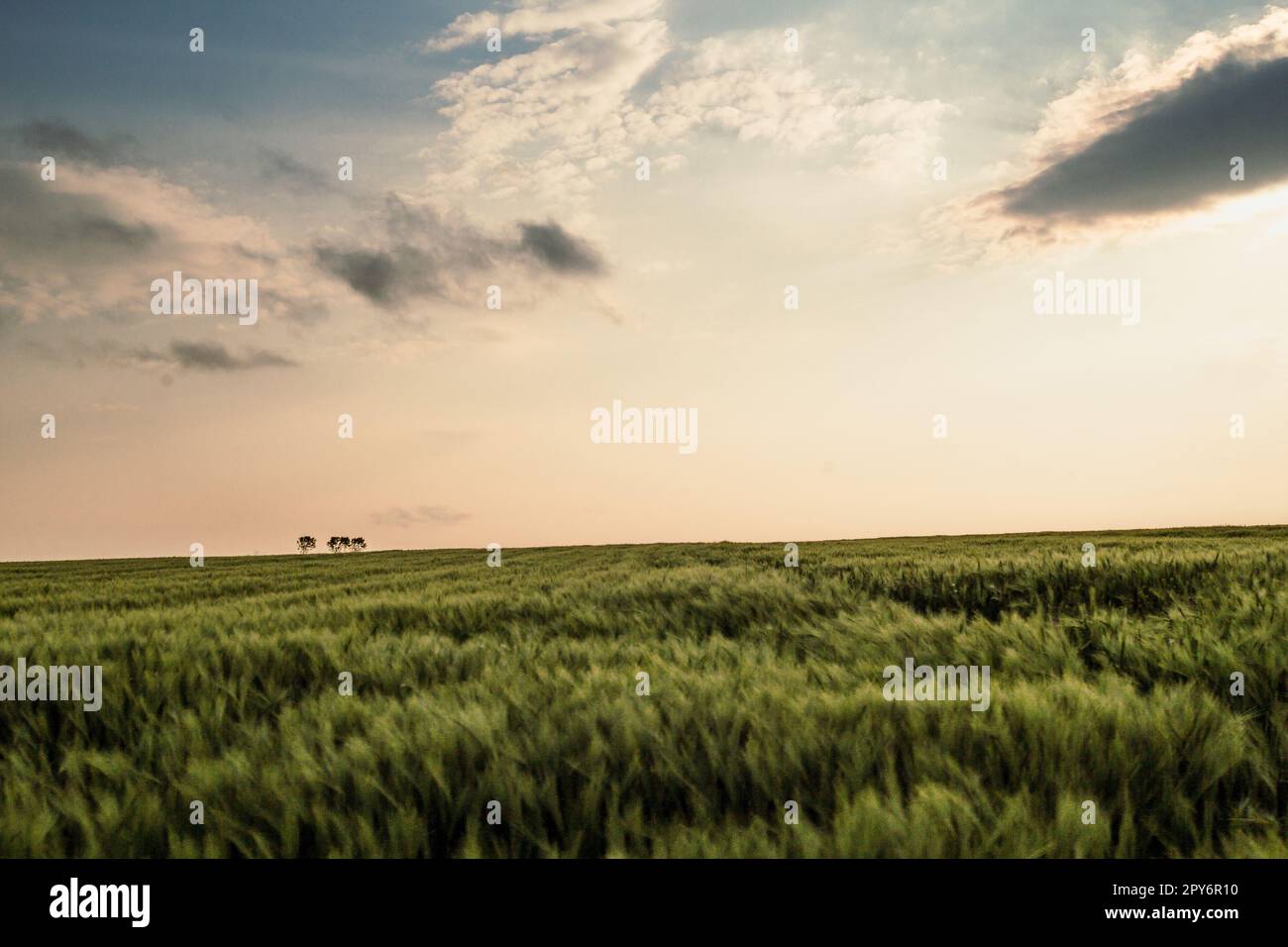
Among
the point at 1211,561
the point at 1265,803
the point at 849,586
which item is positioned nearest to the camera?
the point at 1265,803

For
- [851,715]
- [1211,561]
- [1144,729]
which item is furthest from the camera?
[1211,561]
